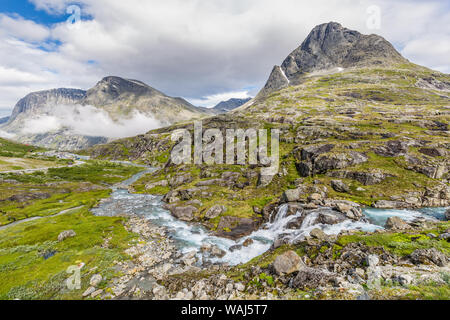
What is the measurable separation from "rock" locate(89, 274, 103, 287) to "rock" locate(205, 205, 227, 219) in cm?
3332

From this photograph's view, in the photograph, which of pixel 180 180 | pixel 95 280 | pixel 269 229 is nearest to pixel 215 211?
pixel 269 229

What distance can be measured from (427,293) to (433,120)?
443 ft

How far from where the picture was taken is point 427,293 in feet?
53.6

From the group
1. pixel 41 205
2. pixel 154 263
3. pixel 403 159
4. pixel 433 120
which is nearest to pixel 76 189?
pixel 41 205

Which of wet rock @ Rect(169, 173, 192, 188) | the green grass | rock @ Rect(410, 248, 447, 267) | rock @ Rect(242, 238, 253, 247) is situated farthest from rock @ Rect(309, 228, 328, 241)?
wet rock @ Rect(169, 173, 192, 188)

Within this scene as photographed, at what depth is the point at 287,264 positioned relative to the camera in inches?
1000

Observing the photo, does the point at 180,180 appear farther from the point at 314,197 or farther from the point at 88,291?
the point at 88,291

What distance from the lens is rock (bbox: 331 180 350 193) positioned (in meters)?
62.7

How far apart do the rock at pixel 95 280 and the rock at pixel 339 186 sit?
68.9 meters

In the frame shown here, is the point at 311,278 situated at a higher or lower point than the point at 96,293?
higher

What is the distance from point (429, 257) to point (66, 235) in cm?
7222

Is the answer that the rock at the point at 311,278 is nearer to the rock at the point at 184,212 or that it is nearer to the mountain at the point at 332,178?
the mountain at the point at 332,178
